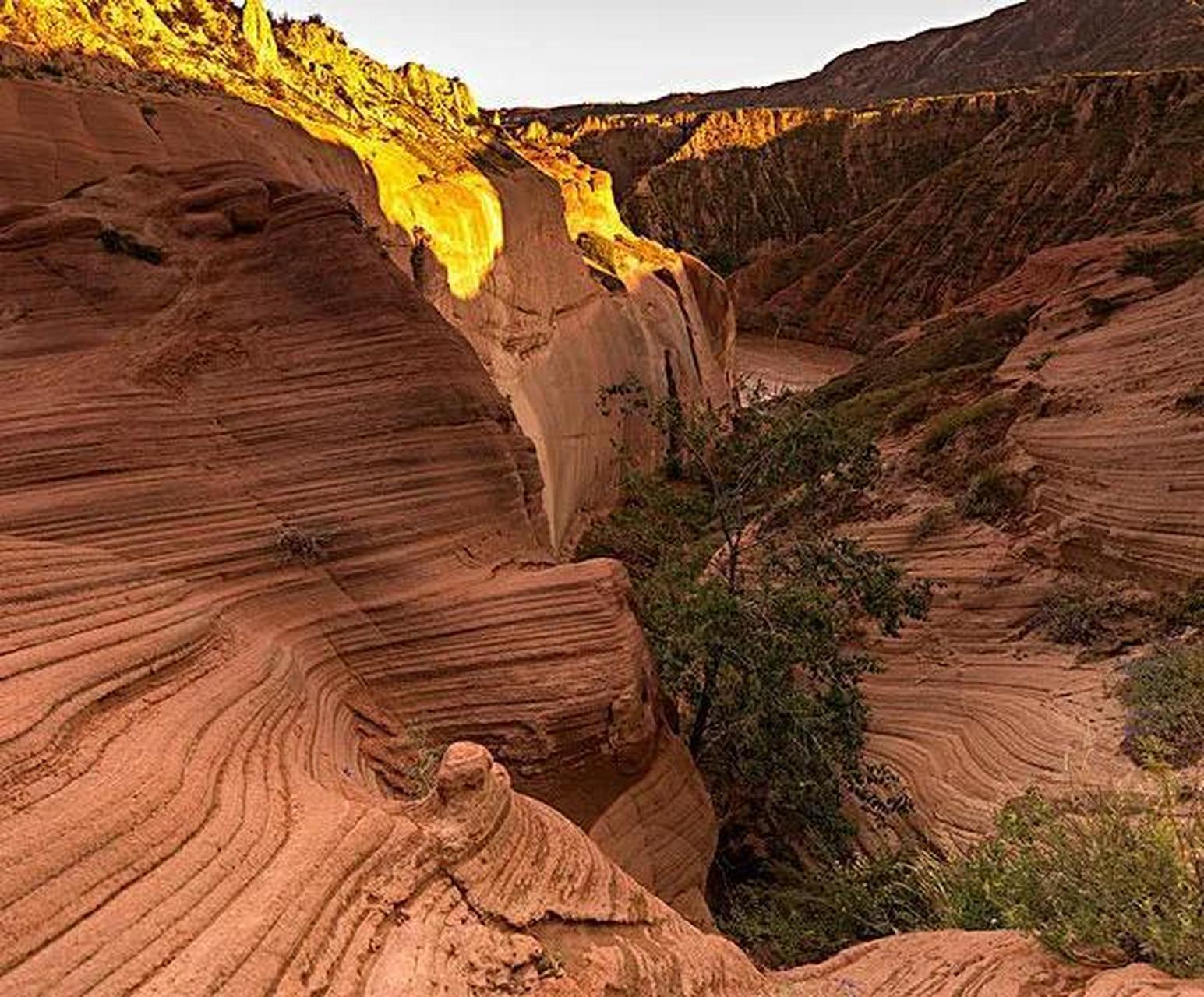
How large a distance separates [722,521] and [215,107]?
12.9 m

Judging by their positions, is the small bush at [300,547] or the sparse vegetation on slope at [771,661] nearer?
the small bush at [300,547]

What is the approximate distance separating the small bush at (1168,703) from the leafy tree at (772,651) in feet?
8.75

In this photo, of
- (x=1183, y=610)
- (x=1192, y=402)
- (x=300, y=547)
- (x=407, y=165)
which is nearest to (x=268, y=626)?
(x=300, y=547)

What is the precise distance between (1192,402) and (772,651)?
355 inches

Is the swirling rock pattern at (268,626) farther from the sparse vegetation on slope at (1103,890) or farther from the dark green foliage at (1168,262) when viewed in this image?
the dark green foliage at (1168,262)

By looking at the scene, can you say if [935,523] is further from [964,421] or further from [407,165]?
[407,165]

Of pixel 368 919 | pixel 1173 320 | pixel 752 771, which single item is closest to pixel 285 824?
pixel 368 919

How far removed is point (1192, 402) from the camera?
586 inches

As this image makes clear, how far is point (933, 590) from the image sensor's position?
15578mm

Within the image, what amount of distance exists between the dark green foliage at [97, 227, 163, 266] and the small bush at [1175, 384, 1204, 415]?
15.2m

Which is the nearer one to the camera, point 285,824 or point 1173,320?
point 285,824

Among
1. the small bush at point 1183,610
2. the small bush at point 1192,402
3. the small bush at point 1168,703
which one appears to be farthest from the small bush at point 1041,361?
the small bush at point 1168,703

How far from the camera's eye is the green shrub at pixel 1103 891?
181 inches

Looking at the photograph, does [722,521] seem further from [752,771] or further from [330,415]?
[330,415]
